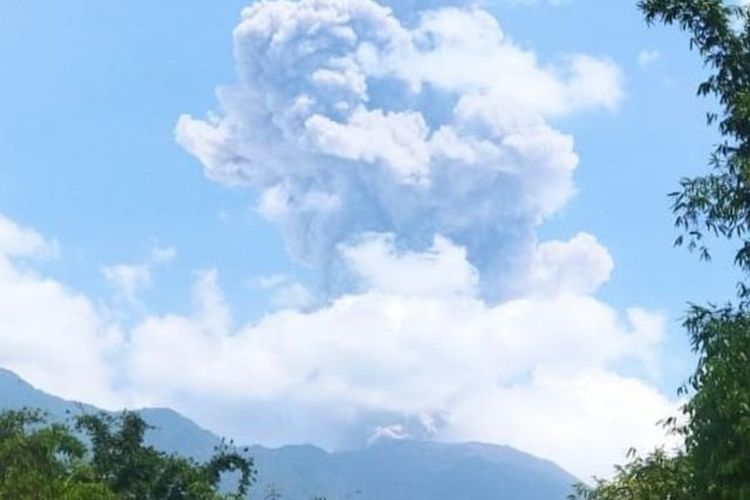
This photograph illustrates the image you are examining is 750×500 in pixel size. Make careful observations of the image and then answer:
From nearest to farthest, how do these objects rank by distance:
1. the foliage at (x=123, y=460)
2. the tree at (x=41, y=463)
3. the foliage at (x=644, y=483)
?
the foliage at (x=644, y=483), the tree at (x=41, y=463), the foliage at (x=123, y=460)

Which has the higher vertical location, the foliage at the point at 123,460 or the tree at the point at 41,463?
the foliage at the point at 123,460

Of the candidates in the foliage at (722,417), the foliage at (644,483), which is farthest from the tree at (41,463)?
the foliage at (722,417)

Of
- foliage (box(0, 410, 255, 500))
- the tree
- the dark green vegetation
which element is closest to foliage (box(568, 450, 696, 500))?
the dark green vegetation

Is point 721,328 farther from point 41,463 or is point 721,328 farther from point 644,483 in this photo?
A: point 41,463

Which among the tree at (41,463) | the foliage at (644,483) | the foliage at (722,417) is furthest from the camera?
the tree at (41,463)

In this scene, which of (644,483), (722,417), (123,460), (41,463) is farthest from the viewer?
(123,460)

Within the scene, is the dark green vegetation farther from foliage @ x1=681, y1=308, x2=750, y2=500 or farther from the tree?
the tree

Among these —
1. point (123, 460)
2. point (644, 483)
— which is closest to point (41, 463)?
point (123, 460)

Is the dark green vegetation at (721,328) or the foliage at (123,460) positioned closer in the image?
the dark green vegetation at (721,328)

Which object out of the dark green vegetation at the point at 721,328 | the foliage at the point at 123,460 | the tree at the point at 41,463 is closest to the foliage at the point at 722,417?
the dark green vegetation at the point at 721,328

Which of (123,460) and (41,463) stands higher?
(123,460)

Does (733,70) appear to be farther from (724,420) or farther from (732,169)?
(724,420)

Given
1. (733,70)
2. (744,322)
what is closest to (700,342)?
(744,322)

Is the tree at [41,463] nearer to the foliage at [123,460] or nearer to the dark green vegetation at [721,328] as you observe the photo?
the foliage at [123,460]
